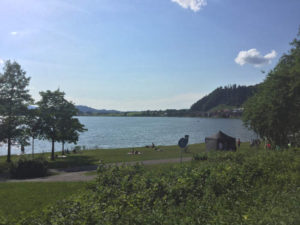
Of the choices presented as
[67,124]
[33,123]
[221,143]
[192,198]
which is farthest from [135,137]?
[192,198]

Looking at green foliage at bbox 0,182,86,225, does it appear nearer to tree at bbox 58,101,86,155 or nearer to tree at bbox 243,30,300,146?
tree at bbox 58,101,86,155

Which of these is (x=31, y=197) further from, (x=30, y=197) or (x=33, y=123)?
(x=33, y=123)

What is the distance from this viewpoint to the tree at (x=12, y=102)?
89.6 ft

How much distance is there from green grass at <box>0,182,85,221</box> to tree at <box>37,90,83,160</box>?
60.0 feet

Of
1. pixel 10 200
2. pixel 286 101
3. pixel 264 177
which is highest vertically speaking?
pixel 286 101

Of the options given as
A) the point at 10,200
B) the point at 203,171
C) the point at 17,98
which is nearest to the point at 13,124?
the point at 17,98

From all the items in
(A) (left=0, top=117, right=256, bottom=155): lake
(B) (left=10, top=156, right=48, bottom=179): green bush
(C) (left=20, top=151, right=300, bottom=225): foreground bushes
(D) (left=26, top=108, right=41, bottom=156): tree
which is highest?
(D) (left=26, top=108, right=41, bottom=156): tree

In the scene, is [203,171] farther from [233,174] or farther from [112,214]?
[112,214]

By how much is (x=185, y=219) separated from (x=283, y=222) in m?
1.77

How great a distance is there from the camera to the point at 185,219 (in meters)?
4.71

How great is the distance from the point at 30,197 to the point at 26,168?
9.86 m

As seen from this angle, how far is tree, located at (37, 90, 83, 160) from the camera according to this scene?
31141 mm

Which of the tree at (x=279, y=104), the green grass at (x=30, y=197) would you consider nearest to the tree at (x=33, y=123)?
Answer: the green grass at (x=30, y=197)

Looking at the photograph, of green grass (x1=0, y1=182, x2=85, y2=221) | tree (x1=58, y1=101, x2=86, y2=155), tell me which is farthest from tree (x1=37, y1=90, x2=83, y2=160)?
green grass (x1=0, y1=182, x2=85, y2=221)
